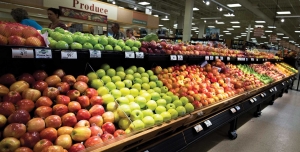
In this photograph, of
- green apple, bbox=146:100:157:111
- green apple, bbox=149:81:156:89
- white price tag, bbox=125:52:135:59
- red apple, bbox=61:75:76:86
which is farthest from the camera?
green apple, bbox=149:81:156:89

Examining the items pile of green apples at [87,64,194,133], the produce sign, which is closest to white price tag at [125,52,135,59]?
pile of green apples at [87,64,194,133]

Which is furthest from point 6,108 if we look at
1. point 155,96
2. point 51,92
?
point 155,96

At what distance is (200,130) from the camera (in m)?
2.31

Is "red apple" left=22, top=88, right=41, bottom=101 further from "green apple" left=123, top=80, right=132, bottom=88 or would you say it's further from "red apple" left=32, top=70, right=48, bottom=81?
"green apple" left=123, top=80, right=132, bottom=88

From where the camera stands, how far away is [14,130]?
3.94ft

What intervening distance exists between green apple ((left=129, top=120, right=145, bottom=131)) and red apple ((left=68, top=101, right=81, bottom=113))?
17.3 inches

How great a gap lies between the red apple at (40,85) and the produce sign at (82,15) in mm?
6415

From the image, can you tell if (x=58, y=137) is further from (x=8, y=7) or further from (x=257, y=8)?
(x=257, y=8)

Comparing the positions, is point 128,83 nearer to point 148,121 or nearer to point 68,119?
point 148,121

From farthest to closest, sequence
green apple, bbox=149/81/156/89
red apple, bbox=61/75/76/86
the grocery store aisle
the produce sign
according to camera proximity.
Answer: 1. the produce sign
2. the grocery store aisle
3. green apple, bbox=149/81/156/89
4. red apple, bbox=61/75/76/86

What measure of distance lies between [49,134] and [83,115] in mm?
293

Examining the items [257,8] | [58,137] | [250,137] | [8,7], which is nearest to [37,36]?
[58,137]

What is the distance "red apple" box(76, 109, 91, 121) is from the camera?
1.53 meters

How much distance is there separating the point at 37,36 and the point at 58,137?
31.7 inches
